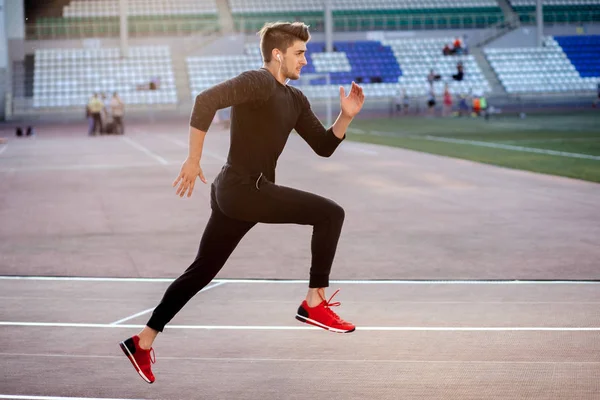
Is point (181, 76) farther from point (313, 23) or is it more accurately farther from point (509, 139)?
point (509, 139)

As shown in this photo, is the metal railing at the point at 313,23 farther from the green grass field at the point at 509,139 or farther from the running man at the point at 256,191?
the running man at the point at 256,191

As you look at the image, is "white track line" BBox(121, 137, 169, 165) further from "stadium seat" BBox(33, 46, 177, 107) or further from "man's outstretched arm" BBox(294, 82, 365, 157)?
"stadium seat" BBox(33, 46, 177, 107)

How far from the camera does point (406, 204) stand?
17.4 m

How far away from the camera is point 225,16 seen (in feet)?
242

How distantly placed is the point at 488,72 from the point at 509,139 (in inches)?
1506

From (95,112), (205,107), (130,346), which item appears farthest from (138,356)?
(95,112)

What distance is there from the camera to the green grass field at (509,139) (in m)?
25.6

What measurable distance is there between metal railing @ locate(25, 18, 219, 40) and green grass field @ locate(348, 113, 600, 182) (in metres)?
19.8

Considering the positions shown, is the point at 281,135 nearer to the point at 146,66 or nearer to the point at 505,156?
the point at 505,156

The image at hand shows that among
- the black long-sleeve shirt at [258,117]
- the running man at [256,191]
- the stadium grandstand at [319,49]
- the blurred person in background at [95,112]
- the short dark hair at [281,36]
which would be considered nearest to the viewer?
the black long-sleeve shirt at [258,117]

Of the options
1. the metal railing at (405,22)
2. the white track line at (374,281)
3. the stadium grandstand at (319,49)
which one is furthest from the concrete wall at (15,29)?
the white track line at (374,281)

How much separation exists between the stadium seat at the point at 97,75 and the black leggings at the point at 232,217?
198 feet

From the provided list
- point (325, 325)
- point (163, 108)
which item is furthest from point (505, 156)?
point (163, 108)

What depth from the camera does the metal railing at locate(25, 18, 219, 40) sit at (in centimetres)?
6919
